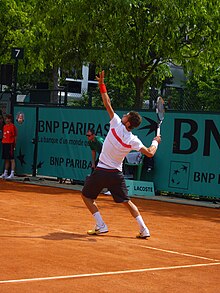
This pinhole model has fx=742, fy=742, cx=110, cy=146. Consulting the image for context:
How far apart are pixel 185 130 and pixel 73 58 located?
8044mm

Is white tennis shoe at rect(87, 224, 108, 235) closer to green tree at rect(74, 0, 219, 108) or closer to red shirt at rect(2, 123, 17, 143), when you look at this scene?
red shirt at rect(2, 123, 17, 143)

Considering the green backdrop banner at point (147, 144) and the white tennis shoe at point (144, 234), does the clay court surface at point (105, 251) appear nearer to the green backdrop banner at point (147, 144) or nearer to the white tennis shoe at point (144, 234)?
the white tennis shoe at point (144, 234)

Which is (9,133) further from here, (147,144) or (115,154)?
(115,154)

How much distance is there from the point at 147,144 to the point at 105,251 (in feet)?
32.3

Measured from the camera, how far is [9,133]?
2186 centimetres

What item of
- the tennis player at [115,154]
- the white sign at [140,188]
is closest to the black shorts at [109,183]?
the tennis player at [115,154]

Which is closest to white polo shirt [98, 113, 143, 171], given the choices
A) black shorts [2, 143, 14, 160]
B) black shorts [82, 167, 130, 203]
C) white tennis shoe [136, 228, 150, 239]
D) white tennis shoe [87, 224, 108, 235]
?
black shorts [82, 167, 130, 203]

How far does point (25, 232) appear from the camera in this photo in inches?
428

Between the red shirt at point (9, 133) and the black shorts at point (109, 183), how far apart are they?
1132cm

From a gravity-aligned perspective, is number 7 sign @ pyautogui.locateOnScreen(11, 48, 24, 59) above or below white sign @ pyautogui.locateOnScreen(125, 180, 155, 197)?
above

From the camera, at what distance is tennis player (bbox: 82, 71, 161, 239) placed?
34.8 ft

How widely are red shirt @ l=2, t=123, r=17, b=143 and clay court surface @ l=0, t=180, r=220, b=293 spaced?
6.32 meters

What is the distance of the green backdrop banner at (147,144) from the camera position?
1791 centimetres

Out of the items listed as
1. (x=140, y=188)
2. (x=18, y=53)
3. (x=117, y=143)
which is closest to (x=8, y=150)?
(x=18, y=53)
